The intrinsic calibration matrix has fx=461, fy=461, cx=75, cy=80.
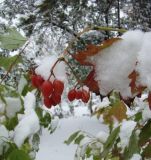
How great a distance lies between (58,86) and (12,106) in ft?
2.01

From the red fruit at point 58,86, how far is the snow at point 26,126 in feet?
1.83

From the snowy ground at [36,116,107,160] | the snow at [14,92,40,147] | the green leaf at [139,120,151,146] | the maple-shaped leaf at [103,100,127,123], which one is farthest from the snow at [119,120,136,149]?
the snowy ground at [36,116,107,160]

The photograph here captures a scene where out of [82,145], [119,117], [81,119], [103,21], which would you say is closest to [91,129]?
[81,119]

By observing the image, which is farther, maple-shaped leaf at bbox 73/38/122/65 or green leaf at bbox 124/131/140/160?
green leaf at bbox 124/131/140/160

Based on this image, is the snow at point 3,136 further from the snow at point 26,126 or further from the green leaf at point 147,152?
the green leaf at point 147,152

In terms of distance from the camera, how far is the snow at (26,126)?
149 cm

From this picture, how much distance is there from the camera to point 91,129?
388 inches

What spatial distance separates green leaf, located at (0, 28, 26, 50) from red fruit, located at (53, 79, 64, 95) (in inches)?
8.9

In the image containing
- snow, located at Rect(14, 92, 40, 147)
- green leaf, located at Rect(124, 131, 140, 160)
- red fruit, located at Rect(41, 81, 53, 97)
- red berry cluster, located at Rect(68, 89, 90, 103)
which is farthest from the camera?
snow, located at Rect(14, 92, 40, 147)

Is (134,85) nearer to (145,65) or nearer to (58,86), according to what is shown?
(145,65)

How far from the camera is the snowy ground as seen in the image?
309 inches

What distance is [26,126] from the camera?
1.51 metres

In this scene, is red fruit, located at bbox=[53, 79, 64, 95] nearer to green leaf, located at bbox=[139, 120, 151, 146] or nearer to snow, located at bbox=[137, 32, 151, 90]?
snow, located at bbox=[137, 32, 151, 90]

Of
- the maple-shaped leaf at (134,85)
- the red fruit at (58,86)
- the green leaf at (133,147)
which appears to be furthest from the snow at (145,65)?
the green leaf at (133,147)
